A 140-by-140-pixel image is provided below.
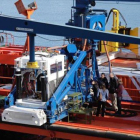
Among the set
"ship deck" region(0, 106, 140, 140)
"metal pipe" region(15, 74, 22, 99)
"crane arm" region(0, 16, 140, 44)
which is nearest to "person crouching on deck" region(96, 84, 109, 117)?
"ship deck" region(0, 106, 140, 140)

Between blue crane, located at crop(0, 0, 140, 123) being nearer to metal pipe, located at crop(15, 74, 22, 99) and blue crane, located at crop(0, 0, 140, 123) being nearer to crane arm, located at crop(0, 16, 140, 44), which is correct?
crane arm, located at crop(0, 16, 140, 44)

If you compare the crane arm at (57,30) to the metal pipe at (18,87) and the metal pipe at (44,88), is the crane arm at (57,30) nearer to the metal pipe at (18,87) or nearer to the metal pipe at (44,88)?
the metal pipe at (44,88)

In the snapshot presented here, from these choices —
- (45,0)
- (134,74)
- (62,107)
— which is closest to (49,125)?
(62,107)

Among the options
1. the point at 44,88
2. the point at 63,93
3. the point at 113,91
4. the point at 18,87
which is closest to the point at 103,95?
the point at 113,91

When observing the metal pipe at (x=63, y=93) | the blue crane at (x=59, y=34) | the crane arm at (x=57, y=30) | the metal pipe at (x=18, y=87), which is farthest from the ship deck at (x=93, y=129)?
the crane arm at (x=57, y=30)

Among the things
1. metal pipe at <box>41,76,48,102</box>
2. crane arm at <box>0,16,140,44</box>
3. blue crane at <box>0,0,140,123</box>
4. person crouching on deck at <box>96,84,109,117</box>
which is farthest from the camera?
person crouching on deck at <box>96,84,109,117</box>

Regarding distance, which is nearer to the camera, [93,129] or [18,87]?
[93,129]

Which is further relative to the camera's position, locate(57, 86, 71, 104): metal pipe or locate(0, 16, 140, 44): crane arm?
locate(57, 86, 71, 104): metal pipe

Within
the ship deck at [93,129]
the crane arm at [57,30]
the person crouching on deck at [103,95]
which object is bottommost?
the ship deck at [93,129]

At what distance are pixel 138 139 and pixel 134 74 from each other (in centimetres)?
296

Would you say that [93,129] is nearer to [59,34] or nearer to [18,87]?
[18,87]

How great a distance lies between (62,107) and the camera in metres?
10.2

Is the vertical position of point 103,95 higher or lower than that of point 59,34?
lower

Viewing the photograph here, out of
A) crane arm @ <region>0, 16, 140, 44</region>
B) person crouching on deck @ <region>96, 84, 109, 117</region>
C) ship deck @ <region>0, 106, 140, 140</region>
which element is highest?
crane arm @ <region>0, 16, 140, 44</region>
